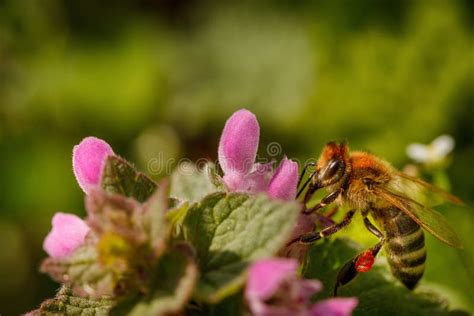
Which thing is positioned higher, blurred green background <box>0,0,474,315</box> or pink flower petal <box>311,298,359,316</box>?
blurred green background <box>0,0,474,315</box>

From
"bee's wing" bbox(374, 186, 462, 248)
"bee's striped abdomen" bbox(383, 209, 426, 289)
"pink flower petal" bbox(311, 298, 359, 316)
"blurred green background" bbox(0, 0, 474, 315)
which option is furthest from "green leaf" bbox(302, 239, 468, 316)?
"blurred green background" bbox(0, 0, 474, 315)

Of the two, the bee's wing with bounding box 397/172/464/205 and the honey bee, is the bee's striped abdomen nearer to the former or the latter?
the honey bee

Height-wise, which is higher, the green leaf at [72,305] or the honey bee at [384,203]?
the honey bee at [384,203]

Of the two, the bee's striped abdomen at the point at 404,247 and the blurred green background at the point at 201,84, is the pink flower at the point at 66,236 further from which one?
the blurred green background at the point at 201,84

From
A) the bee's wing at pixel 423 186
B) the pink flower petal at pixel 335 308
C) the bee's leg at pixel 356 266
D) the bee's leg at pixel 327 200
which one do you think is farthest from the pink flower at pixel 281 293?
the bee's wing at pixel 423 186

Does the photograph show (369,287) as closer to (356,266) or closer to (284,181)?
(356,266)

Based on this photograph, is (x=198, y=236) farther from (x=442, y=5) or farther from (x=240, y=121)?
(x=442, y=5)

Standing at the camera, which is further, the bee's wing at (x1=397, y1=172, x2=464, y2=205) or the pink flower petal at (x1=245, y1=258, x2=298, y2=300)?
the bee's wing at (x1=397, y1=172, x2=464, y2=205)
